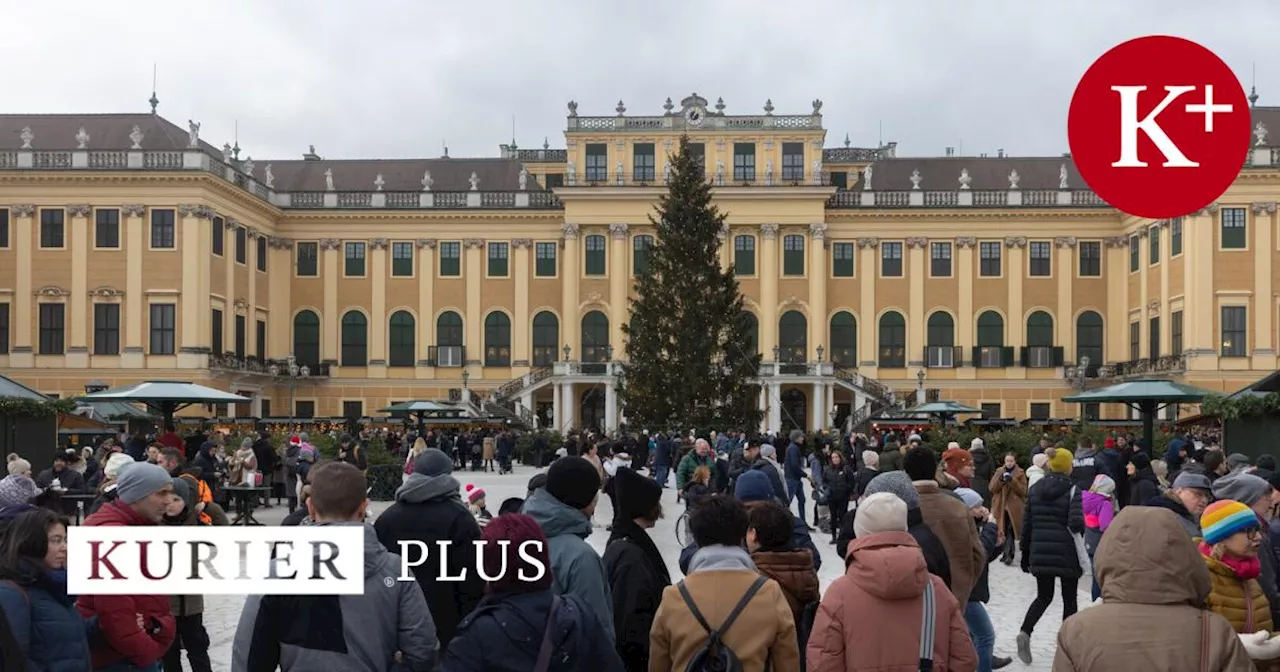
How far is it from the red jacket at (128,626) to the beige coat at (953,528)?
375cm

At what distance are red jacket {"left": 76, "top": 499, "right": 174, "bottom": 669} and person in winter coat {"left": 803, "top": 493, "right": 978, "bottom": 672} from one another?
8.92ft

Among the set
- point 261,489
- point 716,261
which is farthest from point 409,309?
point 261,489

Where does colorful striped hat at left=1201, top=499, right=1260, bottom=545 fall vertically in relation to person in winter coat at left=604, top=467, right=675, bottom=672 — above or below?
above

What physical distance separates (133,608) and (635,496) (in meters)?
2.09

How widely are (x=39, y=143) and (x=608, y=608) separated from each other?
50.2 m

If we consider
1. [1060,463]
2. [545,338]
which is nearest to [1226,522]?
[1060,463]

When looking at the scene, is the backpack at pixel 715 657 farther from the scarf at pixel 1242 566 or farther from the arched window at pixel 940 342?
the arched window at pixel 940 342

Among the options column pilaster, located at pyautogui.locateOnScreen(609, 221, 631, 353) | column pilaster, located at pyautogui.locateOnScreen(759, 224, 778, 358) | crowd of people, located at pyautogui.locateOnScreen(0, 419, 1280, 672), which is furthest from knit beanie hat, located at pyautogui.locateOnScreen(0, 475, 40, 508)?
column pilaster, located at pyautogui.locateOnScreen(759, 224, 778, 358)

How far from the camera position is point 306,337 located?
5438 cm

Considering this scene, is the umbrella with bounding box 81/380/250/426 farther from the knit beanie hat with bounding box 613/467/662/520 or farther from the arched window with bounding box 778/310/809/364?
the arched window with bounding box 778/310/809/364

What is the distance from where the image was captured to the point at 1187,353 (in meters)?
45.2

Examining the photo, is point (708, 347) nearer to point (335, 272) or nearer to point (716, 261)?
point (716, 261)

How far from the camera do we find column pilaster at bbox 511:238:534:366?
54062 millimetres

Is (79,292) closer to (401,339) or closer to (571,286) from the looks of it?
(401,339)
